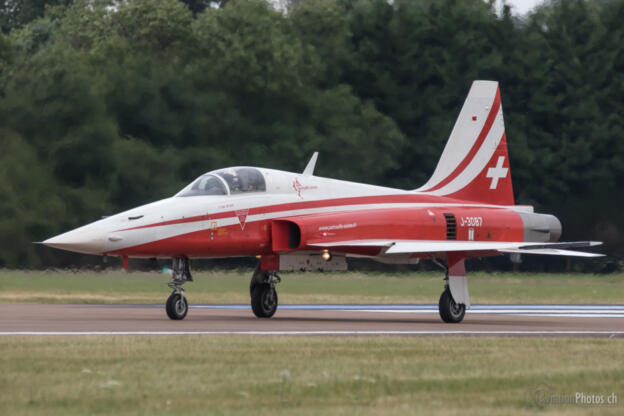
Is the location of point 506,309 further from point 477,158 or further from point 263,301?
point 263,301

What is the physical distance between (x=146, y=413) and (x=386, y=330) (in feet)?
27.3

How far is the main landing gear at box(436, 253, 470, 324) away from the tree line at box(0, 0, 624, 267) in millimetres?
20339

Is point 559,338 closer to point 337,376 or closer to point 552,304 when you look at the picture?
point 337,376

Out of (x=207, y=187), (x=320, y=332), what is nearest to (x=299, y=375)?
(x=320, y=332)

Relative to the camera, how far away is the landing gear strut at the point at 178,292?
18.1 m

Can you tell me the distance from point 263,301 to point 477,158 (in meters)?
5.61

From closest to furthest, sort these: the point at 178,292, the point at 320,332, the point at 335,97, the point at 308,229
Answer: the point at 320,332, the point at 178,292, the point at 308,229, the point at 335,97

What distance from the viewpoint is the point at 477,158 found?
2252cm

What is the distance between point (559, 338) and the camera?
14.4m

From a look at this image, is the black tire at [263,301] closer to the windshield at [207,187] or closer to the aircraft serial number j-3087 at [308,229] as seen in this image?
the aircraft serial number j-3087 at [308,229]

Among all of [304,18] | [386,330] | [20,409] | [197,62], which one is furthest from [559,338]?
[304,18]

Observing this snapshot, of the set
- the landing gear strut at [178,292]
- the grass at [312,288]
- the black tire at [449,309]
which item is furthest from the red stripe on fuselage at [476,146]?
the landing gear strut at [178,292]

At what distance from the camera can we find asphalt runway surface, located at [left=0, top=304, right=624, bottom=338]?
51.0 ft

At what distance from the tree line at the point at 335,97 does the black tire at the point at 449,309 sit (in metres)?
20.7
